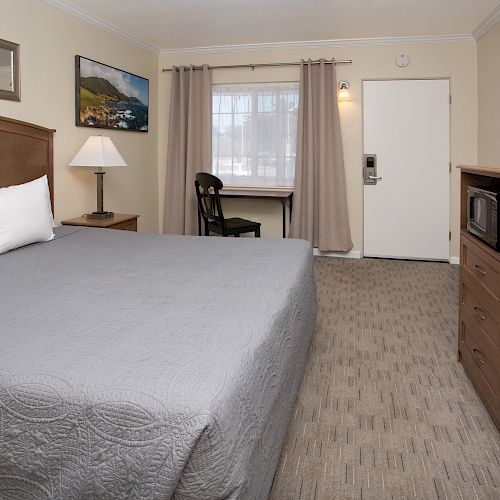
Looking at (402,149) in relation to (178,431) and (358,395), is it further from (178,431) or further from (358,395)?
(178,431)

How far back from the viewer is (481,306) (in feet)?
7.68

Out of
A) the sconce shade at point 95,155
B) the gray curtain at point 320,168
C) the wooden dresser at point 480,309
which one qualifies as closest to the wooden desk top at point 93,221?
the sconce shade at point 95,155

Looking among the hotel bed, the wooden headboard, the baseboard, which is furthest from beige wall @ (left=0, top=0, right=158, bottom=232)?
the hotel bed

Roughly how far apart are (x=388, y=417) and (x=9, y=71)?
3322 millimetres

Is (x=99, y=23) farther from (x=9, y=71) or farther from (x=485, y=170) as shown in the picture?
(x=485, y=170)

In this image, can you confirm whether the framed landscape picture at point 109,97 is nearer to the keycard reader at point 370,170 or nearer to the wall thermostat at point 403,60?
the keycard reader at point 370,170

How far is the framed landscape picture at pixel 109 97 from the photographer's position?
4410mm

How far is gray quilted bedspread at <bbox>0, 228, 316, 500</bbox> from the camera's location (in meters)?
1.08

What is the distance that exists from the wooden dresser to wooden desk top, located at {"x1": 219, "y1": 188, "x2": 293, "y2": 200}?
2.79m

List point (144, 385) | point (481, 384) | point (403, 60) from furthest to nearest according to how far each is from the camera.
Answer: point (403, 60), point (481, 384), point (144, 385)

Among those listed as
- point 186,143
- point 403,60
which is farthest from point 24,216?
point 403,60

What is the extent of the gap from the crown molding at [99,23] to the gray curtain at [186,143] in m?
0.43

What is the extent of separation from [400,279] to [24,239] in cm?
333

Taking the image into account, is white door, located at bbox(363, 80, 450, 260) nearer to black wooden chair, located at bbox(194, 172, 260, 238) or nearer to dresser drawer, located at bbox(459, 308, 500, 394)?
black wooden chair, located at bbox(194, 172, 260, 238)
